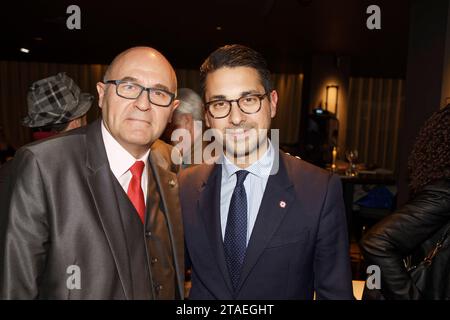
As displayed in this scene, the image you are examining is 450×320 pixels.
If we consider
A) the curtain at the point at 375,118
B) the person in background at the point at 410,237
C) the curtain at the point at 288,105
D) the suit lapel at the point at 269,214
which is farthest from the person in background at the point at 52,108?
the curtain at the point at 375,118

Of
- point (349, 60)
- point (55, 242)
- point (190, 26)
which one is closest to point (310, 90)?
point (349, 60)

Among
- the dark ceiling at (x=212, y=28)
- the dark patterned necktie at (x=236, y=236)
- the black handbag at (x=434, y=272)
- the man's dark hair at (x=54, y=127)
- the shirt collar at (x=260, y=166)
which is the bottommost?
the black handbag at (x=434, y=272)

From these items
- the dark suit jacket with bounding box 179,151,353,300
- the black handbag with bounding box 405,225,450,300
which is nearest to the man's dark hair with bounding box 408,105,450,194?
the black handbag with bounding box 405,225,450,300

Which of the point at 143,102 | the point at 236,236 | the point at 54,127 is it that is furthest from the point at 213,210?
the point at 54,127

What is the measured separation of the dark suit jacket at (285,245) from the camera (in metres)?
1.35

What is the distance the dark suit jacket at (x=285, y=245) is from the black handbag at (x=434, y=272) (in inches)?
13.9

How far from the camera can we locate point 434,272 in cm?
153

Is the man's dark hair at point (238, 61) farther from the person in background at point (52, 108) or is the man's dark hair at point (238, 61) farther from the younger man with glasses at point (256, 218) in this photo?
the person in background at point (52, 108)

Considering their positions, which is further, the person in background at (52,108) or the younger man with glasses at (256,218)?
the person in background at (52,108)

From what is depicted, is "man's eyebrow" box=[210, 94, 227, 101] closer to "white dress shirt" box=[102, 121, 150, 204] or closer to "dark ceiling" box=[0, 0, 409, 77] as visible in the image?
"white dress shirt" box=[102, 121, 150, 204]

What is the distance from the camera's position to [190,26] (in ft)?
21.9

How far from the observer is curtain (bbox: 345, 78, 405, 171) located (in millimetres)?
12375

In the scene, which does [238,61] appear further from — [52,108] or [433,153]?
[52,108]
